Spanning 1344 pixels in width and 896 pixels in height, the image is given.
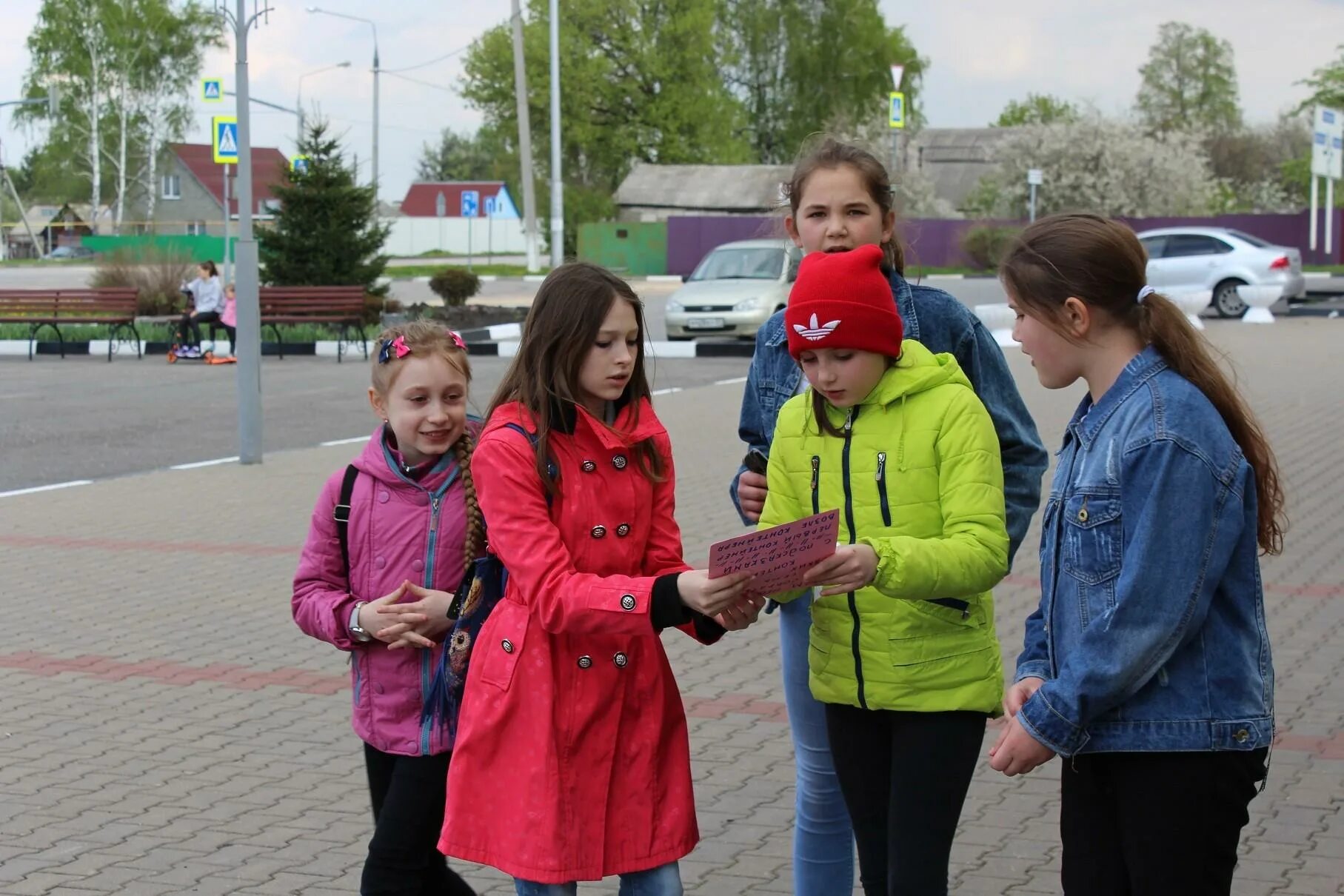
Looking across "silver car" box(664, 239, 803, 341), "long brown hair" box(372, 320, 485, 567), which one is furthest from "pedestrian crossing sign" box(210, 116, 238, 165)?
"long brown hair" box(372, 320, 485, 567)

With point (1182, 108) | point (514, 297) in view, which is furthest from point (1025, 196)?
point (1182, 108)

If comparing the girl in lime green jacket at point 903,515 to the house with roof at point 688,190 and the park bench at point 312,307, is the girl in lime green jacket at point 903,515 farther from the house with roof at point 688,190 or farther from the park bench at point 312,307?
the house with roof at point 688,190

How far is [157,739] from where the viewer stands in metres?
5.72

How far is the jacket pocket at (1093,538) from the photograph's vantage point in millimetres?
2482

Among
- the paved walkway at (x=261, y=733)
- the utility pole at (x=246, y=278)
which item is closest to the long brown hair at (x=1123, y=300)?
the paved walkway at (x=261, y=733)

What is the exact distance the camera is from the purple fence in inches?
1977

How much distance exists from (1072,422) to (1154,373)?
0.63ft

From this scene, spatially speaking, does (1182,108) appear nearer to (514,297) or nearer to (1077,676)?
(514,297)

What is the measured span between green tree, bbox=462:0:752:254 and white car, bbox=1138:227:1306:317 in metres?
38.4

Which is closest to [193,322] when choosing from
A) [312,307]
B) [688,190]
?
[312,307]

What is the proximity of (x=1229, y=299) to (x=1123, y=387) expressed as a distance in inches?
1154

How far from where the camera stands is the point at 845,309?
2.94m

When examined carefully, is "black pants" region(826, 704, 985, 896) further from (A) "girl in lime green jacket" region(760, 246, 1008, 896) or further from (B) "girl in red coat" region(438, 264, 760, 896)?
(B) "girl in red coat" region(438, 264, 760, 896)

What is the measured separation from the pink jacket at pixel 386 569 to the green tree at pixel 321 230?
79.1 ft
